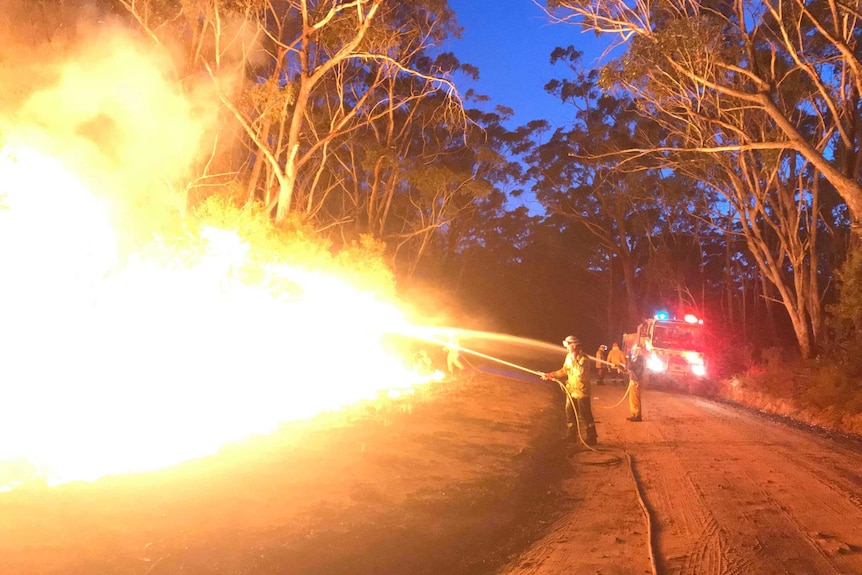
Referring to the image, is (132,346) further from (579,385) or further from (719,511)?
(719,511)

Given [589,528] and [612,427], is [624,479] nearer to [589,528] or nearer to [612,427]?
[589,528]

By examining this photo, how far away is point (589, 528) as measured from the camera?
6.20 meters

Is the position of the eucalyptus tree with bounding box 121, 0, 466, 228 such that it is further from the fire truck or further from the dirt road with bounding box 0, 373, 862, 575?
the fire truck

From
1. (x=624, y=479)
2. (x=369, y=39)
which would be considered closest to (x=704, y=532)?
(x=624, y=479)

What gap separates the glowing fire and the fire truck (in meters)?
10.5

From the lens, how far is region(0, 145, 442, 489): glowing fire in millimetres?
8027

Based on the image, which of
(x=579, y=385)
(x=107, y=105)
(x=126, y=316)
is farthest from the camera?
(x=107, y=105)

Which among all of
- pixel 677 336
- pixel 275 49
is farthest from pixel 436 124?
pixel 677 336

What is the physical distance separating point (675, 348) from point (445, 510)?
1774cm

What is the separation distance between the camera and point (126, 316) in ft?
40.5

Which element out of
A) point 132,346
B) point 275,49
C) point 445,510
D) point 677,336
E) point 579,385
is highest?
point 275,49

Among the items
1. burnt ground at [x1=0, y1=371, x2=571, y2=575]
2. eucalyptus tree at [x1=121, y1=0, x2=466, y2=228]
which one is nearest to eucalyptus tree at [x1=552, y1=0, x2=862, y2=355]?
eucalyptus tree at [x1=121, y1=0, x2=466, y2=228]

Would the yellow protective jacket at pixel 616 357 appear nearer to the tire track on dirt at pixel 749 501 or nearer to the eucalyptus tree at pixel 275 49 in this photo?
the tire track on dirt at pixel 749 501

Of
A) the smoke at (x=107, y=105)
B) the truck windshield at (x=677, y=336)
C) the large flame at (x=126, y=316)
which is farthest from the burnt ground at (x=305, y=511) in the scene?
the truck windshield at (x=677, y=336)
